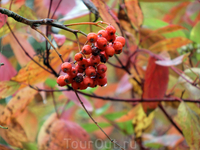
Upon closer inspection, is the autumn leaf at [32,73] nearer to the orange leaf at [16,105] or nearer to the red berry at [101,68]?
the orange leaf at [16,105]

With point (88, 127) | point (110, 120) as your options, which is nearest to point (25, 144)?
point (88, 127)

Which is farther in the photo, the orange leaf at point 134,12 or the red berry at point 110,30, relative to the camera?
the orange leaf at point 134,12

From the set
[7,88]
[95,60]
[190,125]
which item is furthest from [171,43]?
[7,88]

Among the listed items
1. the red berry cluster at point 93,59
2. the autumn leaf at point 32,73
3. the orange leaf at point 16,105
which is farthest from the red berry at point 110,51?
the orange leaf at point 16,105

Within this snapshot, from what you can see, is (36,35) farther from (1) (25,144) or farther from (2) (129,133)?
(2) (129,133)

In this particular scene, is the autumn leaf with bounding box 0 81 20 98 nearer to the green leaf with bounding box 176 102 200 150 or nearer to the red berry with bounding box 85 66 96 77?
the red berry with bounding box 85 66 96 77

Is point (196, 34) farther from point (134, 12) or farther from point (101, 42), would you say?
point (101, 42)
